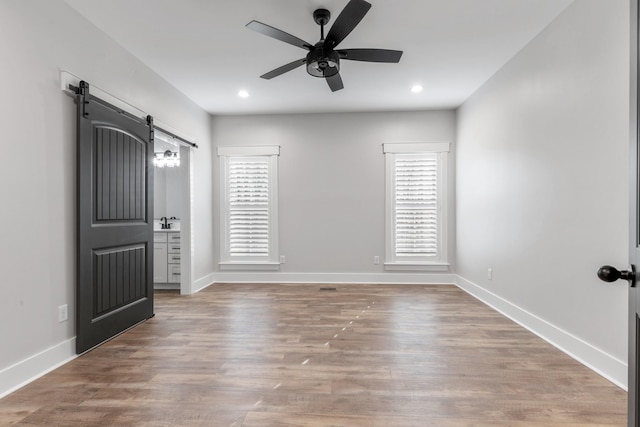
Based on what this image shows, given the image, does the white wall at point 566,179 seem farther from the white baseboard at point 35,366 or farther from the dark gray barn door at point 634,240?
the white baseboard at point 35,366

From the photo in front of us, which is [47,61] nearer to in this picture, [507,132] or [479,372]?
[479,372]

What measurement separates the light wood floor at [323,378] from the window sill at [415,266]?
167 centimetres

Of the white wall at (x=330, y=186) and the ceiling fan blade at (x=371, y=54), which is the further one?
the white wall at (x=330, y=186)

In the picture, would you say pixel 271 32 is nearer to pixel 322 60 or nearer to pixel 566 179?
pixel 322 60

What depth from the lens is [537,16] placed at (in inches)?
110

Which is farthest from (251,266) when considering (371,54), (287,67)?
(371,54)

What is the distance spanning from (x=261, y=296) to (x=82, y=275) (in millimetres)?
2260

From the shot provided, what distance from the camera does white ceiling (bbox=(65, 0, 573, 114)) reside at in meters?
2.67

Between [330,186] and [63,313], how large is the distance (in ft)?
12.3

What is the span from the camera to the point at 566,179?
2.68 m

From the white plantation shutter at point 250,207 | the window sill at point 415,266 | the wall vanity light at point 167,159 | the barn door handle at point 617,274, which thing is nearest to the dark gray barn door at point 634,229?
the barn door handle at point 617,274

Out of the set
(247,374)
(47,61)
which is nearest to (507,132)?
(247,374)

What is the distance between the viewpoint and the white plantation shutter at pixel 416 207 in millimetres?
5324

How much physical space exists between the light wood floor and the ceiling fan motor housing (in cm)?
228
